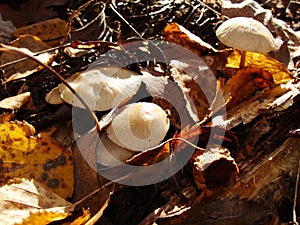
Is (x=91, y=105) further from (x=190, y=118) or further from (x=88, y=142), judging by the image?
(x=190, y=118)

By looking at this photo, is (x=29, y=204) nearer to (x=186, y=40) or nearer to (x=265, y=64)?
(x=186, y=40)

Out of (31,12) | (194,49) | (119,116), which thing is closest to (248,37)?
(194,49)

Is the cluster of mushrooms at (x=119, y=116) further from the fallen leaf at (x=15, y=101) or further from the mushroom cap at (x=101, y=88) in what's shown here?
the fallen leaf at (x=15, y=101)

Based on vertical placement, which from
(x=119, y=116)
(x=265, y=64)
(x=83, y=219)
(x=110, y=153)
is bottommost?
(x=83, y=219)

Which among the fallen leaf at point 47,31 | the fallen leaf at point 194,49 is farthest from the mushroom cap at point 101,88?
the fallen leaf at point 47,31

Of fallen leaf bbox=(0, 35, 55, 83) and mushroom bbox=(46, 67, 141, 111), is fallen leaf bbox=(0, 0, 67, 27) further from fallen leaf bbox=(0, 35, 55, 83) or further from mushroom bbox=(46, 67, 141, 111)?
mushroom bbox=(46, 67, 141, 111)

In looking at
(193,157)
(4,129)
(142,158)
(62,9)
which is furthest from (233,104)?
(62,9)

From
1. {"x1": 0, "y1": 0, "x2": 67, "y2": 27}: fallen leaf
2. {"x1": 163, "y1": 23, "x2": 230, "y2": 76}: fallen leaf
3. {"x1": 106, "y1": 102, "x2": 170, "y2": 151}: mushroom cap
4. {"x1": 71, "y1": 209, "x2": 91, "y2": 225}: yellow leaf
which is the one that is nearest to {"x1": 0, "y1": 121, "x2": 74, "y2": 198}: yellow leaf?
{"x1": 71, "y1": 209, "x2": 91, "y2": 225}: yellow leaf
